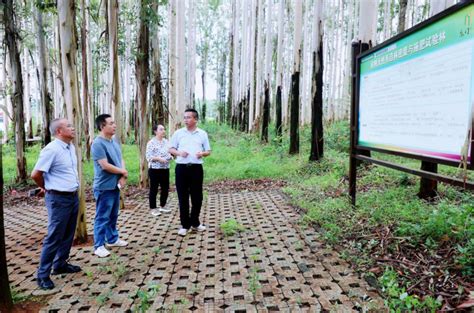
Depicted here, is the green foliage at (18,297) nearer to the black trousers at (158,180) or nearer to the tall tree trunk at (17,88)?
the black trousers at (158,180)

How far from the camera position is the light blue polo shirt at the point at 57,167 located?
3.22 metres

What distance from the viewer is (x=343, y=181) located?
695 cm

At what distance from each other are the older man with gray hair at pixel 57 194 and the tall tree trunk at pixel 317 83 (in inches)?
269

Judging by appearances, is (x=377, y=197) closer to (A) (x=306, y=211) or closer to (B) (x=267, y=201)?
(A) (x=306, y=211)

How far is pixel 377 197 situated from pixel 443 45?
114 inches

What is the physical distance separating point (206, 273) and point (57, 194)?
166 centimetres

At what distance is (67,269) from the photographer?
353 cm

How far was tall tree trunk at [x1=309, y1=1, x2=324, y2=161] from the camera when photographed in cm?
882

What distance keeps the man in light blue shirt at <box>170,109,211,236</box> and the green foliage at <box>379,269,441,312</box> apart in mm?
2719

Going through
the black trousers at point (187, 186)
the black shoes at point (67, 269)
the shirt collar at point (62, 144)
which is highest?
the shirt collar at point (62, 144)

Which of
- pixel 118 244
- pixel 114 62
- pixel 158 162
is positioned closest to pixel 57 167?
pixel 118 244

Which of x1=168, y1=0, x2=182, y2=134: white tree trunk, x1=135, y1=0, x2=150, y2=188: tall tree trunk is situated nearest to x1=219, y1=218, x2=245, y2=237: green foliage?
x1=135, y1=0, x2=150, y2=188: tall tree trunk

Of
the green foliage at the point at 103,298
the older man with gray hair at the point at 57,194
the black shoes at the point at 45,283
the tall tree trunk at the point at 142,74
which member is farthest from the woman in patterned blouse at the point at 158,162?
the green foliage at the point at 103,298

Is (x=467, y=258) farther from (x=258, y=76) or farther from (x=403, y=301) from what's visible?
(x=258, y=76)
